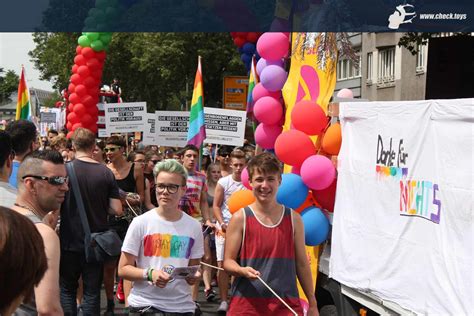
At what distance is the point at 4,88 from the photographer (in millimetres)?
77250

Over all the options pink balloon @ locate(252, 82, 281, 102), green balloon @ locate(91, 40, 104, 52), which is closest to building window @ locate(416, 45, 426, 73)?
green balloon @ locate(91, 40, 104, 52)

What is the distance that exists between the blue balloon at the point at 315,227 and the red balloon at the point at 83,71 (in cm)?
1577

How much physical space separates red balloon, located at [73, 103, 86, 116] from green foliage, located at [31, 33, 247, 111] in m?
16.7

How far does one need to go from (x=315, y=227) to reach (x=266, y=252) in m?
2.14

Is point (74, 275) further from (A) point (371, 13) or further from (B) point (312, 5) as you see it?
(A) point (371, 13)

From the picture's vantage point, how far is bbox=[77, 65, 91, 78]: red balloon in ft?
73.0

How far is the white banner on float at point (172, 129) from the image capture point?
15.6m

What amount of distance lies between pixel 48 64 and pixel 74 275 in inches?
2213

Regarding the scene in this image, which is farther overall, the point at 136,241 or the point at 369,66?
the point at 369,66

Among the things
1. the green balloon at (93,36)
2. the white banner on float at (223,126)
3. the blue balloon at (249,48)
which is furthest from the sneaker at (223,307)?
the green balloon at (93,36)

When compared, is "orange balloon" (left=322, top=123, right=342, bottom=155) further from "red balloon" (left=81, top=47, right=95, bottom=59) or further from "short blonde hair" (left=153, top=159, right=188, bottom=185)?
"red balloon" (left=81, top=47, right=95, bottom=59)

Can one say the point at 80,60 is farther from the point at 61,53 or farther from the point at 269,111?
the point at 61,53

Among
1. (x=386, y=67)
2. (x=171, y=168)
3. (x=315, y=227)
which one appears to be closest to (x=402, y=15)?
(x=315, y=227)

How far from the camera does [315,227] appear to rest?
725cm
